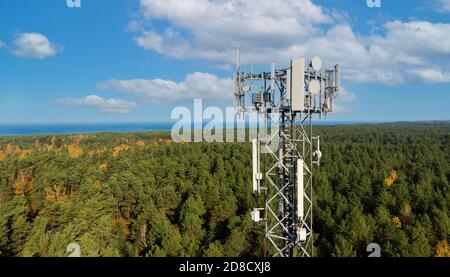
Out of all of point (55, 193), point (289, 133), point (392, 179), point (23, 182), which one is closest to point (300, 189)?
point (289, 133)

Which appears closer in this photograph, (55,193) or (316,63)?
(316,63)

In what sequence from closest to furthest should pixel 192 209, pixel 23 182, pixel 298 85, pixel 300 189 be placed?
1. pixel 298 85
2. pixel 300 189
3. pixel 192 209
4. pixel 23 182

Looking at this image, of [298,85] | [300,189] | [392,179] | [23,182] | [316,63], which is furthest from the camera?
[392,179]

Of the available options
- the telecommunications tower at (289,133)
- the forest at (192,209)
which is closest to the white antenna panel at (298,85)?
the telecommunications tower at (289,133)

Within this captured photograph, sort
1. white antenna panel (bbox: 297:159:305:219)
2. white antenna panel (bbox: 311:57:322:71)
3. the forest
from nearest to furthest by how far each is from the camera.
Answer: white antenna panel (bbox: 297:159:305:219), white antenna panel (bbox: 311:57:322:71), the forest

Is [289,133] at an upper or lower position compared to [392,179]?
upper

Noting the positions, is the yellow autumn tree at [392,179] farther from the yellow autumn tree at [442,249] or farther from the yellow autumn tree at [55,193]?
the yellow autumn tree at [55,193]

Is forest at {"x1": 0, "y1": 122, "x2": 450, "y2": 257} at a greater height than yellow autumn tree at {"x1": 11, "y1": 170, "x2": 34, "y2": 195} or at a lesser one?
lesser

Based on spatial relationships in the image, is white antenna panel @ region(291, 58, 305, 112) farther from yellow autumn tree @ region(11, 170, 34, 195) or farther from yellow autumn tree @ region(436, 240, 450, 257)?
yellow autumn tree @ region(11, 170, 34, 195)

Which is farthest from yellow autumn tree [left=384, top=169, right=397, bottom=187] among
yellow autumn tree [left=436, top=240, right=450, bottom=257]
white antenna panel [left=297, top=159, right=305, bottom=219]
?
white antenna panel [left=297, top=159, right=305, bottom=219]

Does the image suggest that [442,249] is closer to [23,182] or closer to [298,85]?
[298,85]
